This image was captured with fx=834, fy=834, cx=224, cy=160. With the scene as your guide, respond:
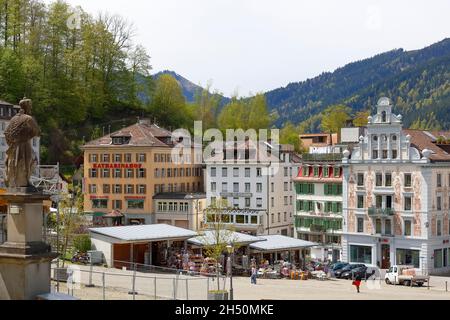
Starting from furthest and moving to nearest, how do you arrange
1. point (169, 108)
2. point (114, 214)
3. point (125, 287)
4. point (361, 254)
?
point (169, 108) → point (114, 214) → point (361, 254) → point (125, 287)

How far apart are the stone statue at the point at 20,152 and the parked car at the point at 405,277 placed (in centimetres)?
4352

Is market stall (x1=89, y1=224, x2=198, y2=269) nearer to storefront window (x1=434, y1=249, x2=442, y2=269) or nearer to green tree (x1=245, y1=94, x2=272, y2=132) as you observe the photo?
storefront window (x1=434, y1=249, x2=442, y2=269)

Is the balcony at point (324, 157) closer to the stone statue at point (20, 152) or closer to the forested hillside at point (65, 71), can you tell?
the forested hillside at point (65, 71)

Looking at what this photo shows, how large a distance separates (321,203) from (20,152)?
198ft

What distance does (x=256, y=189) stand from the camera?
84812mm

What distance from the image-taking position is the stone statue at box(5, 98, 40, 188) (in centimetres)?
2120

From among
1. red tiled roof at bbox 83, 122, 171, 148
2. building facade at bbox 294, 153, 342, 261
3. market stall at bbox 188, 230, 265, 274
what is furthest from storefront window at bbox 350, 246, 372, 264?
red tiled roof at bbox 83, 122, 171, 148

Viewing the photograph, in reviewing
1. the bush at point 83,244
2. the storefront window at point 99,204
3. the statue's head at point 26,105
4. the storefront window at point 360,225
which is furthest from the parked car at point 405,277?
the statue's head at point 26,105

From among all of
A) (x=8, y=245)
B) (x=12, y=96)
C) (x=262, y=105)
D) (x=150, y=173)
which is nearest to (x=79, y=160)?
(x=12, y=96)

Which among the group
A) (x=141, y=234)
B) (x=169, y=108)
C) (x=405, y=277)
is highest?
(x=169, y=108)

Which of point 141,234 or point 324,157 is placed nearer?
point 141,234

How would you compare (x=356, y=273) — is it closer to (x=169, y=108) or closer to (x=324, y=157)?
(x=324, y=157)

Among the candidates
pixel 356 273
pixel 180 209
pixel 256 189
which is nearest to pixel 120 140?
pixel 180 209

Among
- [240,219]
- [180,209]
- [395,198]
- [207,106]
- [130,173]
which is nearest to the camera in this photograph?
[395,198]
